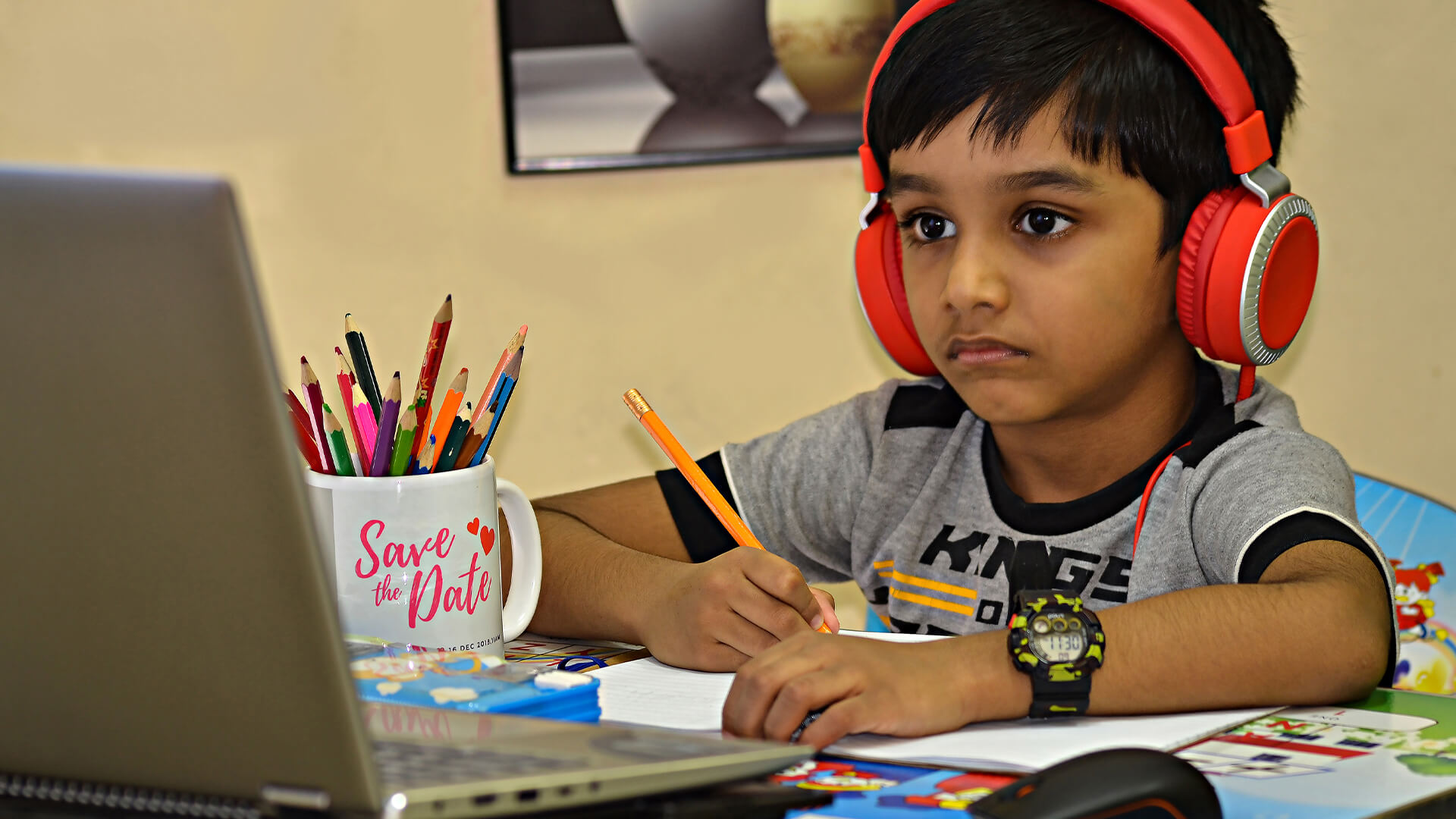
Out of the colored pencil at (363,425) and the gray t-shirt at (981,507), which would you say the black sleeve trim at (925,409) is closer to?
the gray t-shirt at (981,507)

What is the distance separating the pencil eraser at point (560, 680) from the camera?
25.4 inches

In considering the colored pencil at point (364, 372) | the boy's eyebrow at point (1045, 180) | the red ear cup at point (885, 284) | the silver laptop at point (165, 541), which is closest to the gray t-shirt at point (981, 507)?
the red ear cup at point (885, 284)

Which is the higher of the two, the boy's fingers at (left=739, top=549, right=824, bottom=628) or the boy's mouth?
the boy's mouth

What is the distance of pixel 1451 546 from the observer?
3.29 ft

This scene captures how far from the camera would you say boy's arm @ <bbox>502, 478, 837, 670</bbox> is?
2.60 ft

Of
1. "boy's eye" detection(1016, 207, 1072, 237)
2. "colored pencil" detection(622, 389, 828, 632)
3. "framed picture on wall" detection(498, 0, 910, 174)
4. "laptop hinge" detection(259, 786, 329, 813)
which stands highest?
"framed picture on wall" detection(498, 0, 910, 174)

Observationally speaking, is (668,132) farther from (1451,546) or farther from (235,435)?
(235,435)

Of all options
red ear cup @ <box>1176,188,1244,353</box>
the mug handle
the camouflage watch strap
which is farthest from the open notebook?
red ear cup @ <box>1176,188,1244,353</box>

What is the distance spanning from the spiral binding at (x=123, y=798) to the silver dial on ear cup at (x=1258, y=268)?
0.70m

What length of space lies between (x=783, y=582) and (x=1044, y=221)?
1.12ft

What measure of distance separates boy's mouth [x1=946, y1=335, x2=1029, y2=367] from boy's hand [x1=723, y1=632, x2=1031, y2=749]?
1.07ft

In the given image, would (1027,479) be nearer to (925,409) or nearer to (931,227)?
(925,409)

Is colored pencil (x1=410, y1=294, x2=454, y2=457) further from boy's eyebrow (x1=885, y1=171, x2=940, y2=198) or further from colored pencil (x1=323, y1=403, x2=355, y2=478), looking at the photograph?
boy's eyebrow (x1=885, y1=171, x2=940, y2=198)

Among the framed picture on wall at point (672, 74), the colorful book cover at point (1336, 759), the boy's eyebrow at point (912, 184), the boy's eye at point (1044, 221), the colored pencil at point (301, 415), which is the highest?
the framed picture on wall at point (672, 74)
